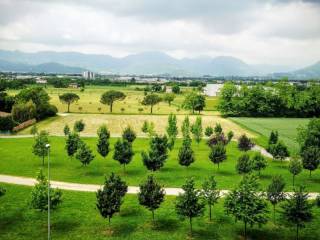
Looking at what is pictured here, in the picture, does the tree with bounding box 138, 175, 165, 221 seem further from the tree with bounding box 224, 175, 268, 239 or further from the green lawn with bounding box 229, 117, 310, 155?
the green lawn with bounding box 229, 117, 310, 155

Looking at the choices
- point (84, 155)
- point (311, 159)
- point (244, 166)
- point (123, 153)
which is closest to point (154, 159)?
point (123, 153)

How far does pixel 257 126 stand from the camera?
357ft

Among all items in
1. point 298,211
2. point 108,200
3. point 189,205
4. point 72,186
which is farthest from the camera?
point 72,186

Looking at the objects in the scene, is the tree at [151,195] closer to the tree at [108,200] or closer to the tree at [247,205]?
the tree at [108,200]

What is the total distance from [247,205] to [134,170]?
25352 mm

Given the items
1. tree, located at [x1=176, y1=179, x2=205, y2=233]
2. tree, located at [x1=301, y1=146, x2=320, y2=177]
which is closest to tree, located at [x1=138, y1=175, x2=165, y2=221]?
tree, located at [x1=176, y1=179, x2=205, y2=233]

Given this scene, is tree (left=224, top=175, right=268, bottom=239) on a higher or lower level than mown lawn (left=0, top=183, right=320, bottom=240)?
higher

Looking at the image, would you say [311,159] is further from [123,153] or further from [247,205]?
[123,153]

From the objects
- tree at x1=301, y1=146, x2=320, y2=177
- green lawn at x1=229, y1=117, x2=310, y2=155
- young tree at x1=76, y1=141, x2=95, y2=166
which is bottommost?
green lawn at x1=229, y1=117, x2=310, y2=155

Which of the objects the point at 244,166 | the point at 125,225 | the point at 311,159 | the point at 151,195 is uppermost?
Answer: the point at 311,159

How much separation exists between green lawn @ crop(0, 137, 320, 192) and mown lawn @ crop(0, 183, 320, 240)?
365 inches

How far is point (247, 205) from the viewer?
33.1 meters

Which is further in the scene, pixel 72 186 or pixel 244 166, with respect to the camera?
pixel 244 166

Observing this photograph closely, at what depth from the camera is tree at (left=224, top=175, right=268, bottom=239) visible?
3300cm
